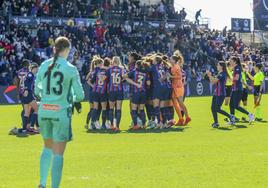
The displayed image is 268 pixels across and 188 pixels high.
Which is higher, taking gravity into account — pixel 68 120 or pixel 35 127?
pixel 68 120

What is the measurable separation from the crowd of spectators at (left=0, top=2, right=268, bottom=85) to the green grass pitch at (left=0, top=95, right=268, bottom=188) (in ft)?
70.0

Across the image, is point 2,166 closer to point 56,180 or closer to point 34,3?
point 56,180

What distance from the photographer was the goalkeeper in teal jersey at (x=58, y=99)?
896 centimetres

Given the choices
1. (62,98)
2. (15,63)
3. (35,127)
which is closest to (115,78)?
(35,127)

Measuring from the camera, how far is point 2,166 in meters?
12.2

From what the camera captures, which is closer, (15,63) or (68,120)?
(68,120)

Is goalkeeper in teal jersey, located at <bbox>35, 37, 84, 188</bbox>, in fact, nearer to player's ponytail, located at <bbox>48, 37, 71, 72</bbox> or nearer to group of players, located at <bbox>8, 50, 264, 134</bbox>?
player's ponytail, located at <bbox>48, 37, 71, 72</bbox>

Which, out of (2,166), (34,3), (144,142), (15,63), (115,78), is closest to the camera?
Answer: (2,166)

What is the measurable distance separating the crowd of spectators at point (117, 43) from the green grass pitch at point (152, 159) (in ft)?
70.0

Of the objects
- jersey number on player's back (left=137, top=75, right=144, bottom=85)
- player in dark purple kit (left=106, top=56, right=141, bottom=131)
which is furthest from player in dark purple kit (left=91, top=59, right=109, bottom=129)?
jersey number on player's back (left=137, top=75, right=144, bottom=85)

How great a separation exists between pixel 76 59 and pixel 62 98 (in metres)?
32.7

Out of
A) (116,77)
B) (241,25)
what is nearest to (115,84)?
(116,77)

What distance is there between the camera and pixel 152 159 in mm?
13031

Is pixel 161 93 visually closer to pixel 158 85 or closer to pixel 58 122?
pixel 158 85
